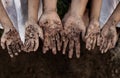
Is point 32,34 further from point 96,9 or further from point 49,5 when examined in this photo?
point 96,9

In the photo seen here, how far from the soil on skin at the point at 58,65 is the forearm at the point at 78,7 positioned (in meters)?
0.35

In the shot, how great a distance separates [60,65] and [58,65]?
0.04ft

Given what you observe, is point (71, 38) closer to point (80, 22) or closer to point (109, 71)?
point (80, 22)

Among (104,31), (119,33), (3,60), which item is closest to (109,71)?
(119,33)

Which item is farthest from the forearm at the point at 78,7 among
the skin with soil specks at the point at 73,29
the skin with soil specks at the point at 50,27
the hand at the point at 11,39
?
the hand at the point at 11,39

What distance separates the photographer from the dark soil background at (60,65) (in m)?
2.27

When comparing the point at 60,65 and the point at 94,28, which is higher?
the point at 94,28

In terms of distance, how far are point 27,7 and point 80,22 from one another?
30 centimetres

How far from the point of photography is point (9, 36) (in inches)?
74.7

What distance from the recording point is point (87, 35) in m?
1.90

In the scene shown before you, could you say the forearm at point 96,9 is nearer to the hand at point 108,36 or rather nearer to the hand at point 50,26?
the hand at point 108,36

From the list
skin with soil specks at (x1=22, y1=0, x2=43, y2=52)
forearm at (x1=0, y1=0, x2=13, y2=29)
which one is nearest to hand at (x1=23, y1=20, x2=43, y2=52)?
skin with soil specks at (x1=22, y1=0, x2=43, y2=52)

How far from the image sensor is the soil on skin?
7.45 ft

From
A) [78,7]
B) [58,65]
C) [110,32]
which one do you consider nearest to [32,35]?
[78,7]
